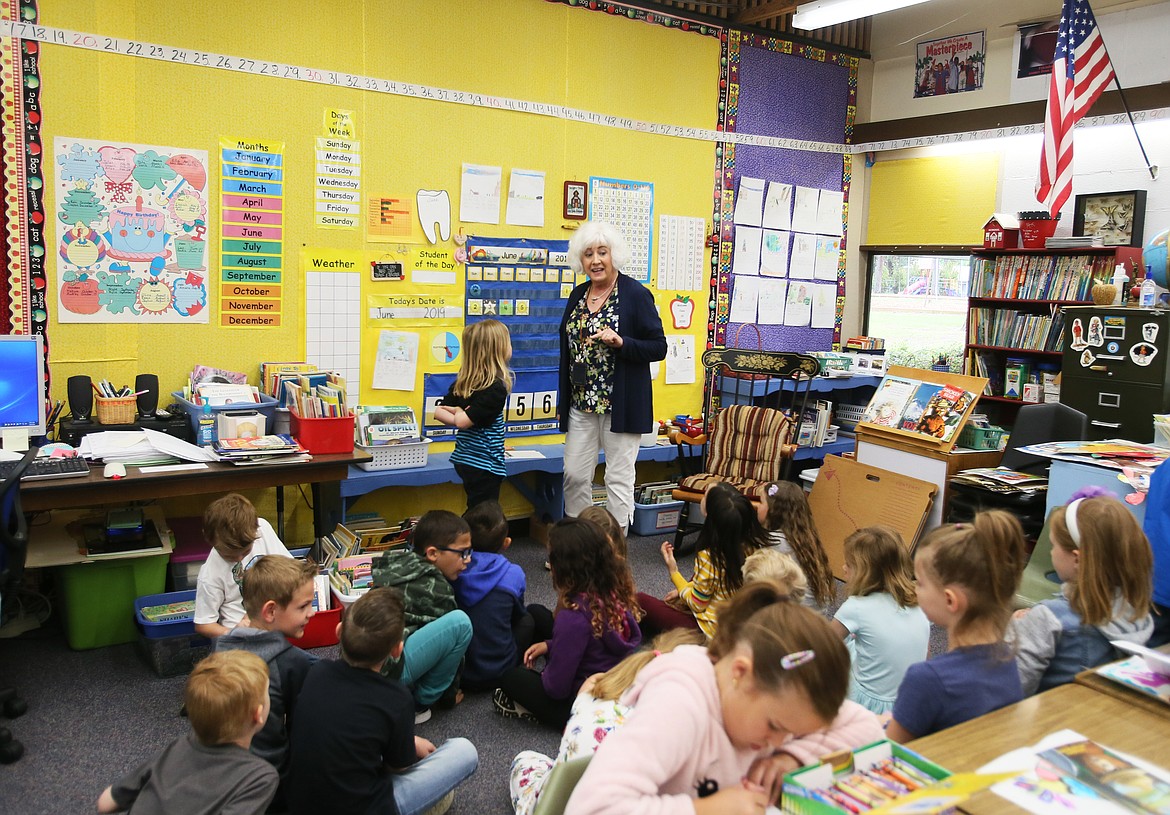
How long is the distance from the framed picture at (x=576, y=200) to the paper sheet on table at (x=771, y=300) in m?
1.56

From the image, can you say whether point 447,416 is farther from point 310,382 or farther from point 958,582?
point 958,582

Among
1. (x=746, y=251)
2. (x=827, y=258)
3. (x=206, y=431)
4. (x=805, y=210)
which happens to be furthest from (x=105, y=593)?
(x=827, y=258)

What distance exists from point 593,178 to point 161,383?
2.67m

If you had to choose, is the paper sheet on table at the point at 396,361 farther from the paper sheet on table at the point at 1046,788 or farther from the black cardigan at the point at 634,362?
the paper sheet on table at the point at 1046,788

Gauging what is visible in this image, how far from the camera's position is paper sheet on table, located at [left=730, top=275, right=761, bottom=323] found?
6.23 metres

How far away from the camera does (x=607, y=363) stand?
447cm

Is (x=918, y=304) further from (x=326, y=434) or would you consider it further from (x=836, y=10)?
(x=326, y=434)

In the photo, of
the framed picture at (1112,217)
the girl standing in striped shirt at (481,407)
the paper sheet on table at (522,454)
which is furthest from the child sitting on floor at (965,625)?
the framed picture at (1112,217)

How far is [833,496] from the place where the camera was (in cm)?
514

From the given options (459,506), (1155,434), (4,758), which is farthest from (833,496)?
(4,758)

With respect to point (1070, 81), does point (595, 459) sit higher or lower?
lower

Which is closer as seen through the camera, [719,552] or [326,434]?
[719,552]

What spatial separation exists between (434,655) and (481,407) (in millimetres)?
1247

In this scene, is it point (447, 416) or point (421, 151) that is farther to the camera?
point (421, 151)
